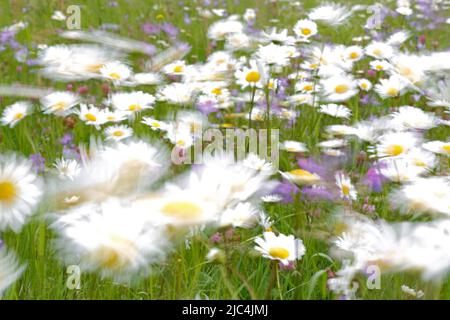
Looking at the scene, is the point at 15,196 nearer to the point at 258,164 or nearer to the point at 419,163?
the point at 258,164

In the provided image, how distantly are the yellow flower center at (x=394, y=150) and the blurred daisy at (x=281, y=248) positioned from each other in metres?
0.25

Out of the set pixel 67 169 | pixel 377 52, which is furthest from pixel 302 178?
pixel 377 52

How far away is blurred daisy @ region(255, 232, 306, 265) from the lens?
2.71ft

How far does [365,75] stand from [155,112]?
0.67 metres

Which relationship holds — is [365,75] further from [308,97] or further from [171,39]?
[171,39]

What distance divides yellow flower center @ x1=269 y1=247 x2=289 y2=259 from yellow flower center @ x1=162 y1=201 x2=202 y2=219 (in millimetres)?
222

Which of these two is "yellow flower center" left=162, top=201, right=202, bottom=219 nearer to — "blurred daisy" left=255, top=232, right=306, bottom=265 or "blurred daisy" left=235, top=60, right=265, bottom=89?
"blurred daisy" left=255, top=232, right=306, bottom=265

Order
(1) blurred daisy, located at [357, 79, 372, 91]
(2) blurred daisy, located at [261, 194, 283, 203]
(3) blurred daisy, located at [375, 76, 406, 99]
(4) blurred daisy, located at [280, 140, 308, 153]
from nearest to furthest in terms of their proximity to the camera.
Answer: (2) blurred daisy, located at [261, 194, 283, 203], (4) blurred daisy, located at [280, 140, 308, 153], (3) blurred daisy, located at [375, 76, 406, 99], (1) blurred daisy, located at [357, 79, 372, 91]

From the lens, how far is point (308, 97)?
4.73 ft

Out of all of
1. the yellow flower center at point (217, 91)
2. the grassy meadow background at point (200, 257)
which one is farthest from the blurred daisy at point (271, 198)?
the yellow flower center at point (217, 91)

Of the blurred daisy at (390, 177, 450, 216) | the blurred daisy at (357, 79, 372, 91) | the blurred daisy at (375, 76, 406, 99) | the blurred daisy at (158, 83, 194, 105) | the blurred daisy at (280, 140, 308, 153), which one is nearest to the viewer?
the blurred daisy at (390, 177, 450, 216)

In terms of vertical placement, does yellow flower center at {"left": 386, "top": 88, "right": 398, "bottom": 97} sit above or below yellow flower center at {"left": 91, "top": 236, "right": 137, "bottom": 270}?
below

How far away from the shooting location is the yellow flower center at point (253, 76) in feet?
4.62

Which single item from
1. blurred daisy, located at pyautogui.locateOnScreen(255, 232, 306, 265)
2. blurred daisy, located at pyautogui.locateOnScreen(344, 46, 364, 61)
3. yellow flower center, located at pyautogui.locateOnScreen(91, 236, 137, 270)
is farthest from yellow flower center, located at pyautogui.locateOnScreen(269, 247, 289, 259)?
blurred daisy, located at pyautogui.locateOnScreen(344, 46, 364, 61)
